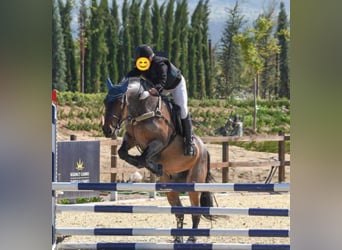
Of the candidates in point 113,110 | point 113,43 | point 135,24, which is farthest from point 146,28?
point 113,110

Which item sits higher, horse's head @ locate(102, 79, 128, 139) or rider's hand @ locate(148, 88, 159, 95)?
rider's hand @ locate(148, 88, 159, 95)

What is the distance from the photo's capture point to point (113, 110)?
4867 mm

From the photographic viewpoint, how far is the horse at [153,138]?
16.1 ft

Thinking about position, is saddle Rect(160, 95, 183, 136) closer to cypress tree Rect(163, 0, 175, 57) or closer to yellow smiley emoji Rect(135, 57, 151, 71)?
yellow smiley emoji Rect(135, 57, 151, 71)

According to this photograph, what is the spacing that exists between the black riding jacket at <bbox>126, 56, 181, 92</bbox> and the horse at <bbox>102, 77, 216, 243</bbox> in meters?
0.07

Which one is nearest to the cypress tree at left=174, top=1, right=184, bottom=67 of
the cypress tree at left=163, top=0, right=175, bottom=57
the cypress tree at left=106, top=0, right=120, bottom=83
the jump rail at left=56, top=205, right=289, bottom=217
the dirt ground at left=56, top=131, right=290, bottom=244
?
the cypress tree at left=163, top=0, right=175, bottom=57

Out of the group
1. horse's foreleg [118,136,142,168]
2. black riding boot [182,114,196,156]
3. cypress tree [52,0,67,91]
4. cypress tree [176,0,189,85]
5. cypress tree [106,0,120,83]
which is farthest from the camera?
cypress tree [176,0,189,85]

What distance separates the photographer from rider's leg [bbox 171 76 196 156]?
519cm

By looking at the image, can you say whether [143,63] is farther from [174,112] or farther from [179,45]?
[179,45]

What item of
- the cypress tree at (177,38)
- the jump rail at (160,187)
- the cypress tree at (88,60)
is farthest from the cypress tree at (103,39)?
the jump rail at (160,187)

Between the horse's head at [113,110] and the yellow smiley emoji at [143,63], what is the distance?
23 cm

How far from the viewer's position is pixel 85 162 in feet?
25.6
